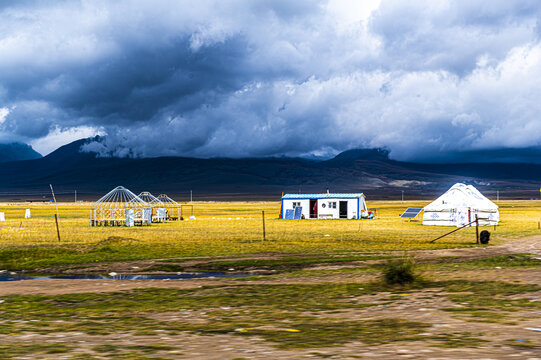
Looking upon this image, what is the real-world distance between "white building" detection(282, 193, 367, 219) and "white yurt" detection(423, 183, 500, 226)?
1314 centimetres

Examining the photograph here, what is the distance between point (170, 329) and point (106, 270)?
9854mm

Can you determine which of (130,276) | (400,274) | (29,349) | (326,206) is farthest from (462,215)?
(29,349)

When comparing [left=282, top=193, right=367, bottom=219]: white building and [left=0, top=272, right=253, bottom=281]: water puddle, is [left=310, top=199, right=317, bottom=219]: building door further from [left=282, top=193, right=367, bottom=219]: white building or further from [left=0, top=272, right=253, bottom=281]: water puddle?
[left=0, top=272, right=253, bottom=281]: water puddle

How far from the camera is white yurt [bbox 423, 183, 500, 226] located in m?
41.4

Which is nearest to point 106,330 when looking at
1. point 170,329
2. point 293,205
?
point 170,329

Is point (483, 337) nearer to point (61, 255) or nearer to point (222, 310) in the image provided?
point (222, 310)

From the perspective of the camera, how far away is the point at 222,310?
30.8 feet

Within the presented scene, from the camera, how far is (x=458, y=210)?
41.1 meters

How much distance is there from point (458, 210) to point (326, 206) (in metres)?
18.5

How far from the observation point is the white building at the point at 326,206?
56406 mm

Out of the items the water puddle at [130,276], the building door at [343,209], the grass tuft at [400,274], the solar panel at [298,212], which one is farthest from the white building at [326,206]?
the grass tuft at [400,274]

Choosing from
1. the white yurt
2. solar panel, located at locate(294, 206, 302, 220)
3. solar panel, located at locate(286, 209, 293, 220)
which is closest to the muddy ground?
the white yurt

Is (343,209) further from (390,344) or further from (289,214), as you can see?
(390,344)

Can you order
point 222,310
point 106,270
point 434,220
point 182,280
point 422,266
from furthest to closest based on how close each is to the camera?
1. point 434,220
2. point 106,270
3. point 422,266
4. point 182,280
5. point 222,310
